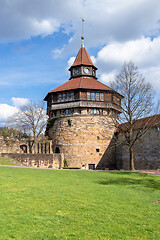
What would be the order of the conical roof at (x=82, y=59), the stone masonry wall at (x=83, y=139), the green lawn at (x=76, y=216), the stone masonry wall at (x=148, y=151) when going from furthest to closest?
the conical roof at (x=82, y=59)
the stone masonry wall at (x=83, y=139)
the stone masonry wall at (x=148, y=151)
the green lawn at (x=76, y=216)

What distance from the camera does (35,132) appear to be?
3866cm

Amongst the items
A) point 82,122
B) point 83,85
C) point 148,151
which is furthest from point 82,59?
point 148,151

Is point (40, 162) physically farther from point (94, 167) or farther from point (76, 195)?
point (76, 195)

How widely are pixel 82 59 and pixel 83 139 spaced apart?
1714 centimetres

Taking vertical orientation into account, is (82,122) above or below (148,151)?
above

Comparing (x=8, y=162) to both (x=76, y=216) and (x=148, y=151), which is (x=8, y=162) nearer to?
(x=148, y=151)

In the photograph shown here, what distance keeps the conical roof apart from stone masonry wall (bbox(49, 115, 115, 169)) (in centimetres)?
1230

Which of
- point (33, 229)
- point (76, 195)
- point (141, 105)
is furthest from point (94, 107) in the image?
point (33, 229)

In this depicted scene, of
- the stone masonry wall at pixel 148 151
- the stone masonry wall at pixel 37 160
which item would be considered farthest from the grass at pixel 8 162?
the stone masonry wall at pixel 148 151

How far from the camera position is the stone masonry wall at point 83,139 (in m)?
33.9

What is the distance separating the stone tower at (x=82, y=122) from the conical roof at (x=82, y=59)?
6548mm

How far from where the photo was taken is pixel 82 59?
139ft

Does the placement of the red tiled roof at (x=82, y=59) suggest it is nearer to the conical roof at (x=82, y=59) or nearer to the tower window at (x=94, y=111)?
the conical roof at (x=82, y=59)

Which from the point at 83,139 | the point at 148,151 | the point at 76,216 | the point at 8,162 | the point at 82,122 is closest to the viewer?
the point at 76,216
